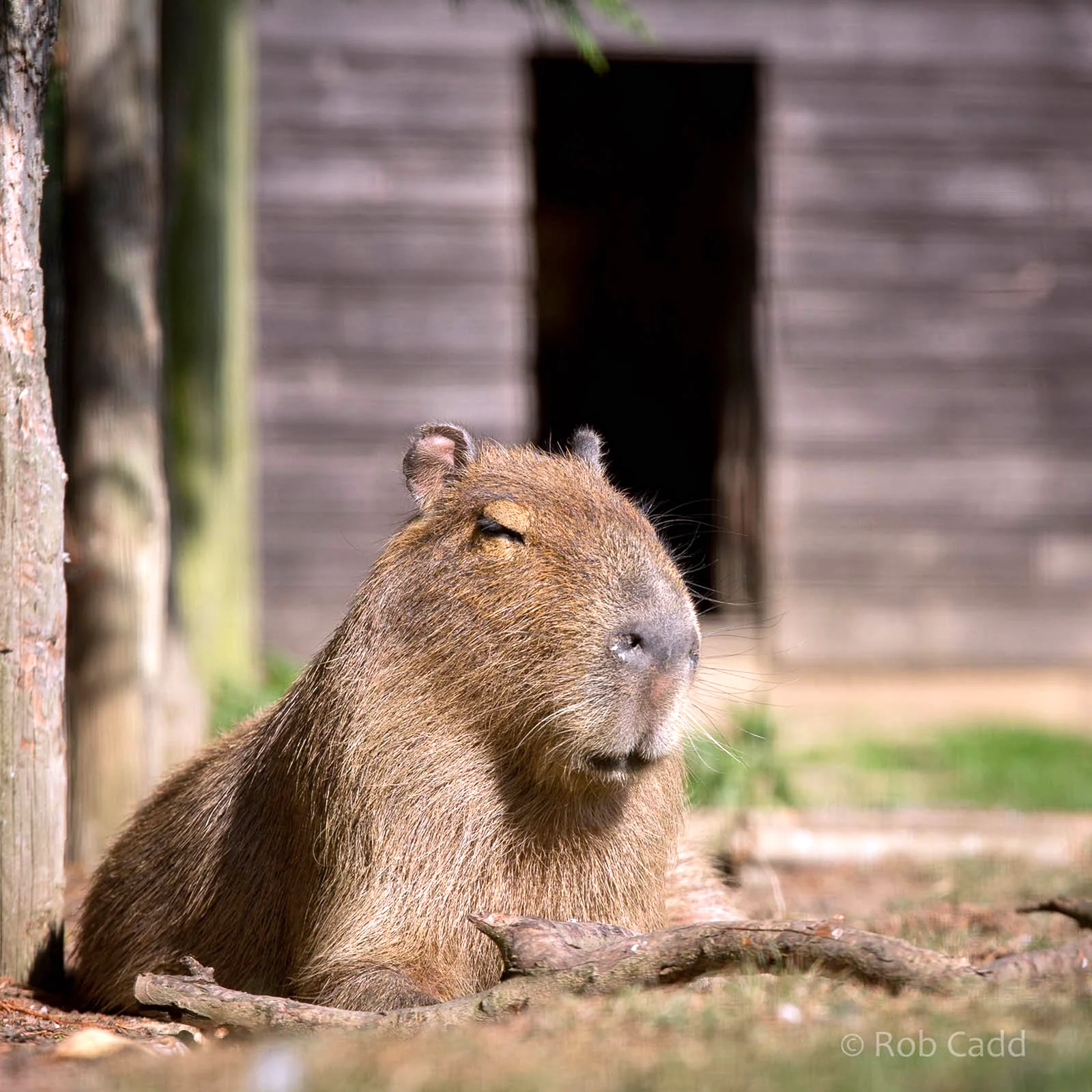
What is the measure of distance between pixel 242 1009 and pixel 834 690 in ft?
22.4

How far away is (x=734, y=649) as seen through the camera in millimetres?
8930

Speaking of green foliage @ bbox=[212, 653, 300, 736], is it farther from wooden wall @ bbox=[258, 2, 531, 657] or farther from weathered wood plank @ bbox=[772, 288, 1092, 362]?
weathered wood plank @ bbox=[772, 288, 1092, 362]

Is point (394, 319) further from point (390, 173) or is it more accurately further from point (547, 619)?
point (547, 619)

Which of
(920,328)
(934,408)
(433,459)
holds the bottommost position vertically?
(433,459)

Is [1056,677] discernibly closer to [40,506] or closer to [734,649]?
[734,649]

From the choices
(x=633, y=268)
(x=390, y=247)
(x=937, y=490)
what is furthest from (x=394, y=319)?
(x=633, y=268)

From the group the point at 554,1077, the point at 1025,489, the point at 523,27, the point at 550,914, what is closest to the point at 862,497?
the point at 1025,489

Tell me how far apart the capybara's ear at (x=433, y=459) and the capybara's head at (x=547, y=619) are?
47 mm

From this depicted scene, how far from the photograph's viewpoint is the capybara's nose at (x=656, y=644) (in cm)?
278

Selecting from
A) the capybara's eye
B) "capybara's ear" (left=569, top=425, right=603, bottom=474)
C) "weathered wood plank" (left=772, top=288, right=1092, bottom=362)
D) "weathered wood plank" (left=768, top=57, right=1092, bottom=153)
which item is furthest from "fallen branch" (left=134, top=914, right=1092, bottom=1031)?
"weathered wood plank" (left=768, top=57, right=1092, bottom=153)

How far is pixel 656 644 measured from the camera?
9.12 feet

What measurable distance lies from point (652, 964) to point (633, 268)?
1252 cm

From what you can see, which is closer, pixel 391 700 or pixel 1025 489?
pixel 391 700

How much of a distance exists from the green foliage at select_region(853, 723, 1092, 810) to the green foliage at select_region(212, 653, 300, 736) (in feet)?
8.43
